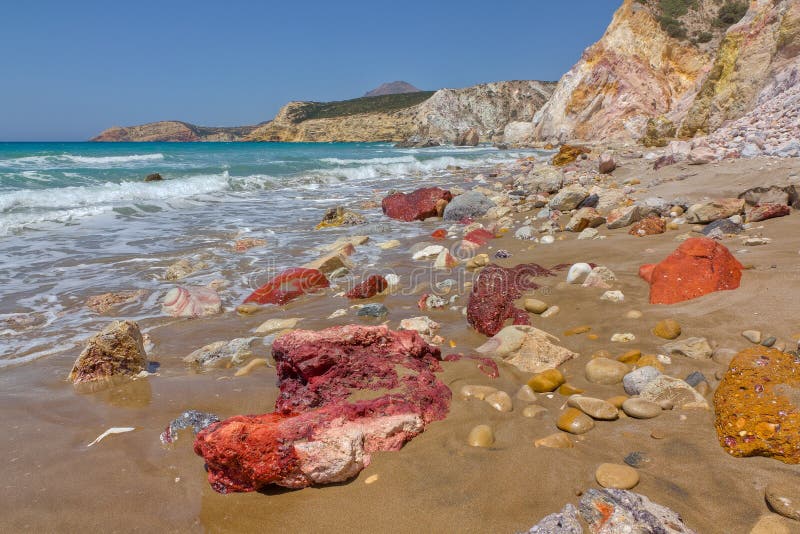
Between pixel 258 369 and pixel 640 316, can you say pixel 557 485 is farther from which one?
pixel 258 369

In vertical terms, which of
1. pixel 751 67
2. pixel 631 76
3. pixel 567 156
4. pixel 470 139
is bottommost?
pixel 567 156

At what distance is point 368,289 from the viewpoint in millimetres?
4273

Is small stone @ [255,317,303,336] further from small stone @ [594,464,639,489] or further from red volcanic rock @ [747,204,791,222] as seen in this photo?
red volcanic rock @ [747,204,791,222]

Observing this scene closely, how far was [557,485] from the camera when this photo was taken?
1.58 metres

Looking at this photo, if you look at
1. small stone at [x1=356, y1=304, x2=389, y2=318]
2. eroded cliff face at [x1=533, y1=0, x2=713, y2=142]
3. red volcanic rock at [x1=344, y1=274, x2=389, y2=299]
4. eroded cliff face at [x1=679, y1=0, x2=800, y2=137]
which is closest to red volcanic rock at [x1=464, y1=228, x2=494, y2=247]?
red volcanic rock at [x1=344, y1=274, x2=389, y2=299]

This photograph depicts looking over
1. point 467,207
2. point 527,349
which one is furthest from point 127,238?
point 527,349

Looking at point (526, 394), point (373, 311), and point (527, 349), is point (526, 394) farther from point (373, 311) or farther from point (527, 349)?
point (373, 311)

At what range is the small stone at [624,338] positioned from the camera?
2.63 metres

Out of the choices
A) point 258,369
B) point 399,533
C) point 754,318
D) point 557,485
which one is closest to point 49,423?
point 258,369

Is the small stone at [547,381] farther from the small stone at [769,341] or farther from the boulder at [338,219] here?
the boulder at [338,219]

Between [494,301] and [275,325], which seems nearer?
[494,301]

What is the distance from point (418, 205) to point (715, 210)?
5.03m

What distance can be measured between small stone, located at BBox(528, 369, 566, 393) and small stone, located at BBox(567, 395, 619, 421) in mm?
180

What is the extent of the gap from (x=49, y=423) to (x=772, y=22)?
18521 millimetres
